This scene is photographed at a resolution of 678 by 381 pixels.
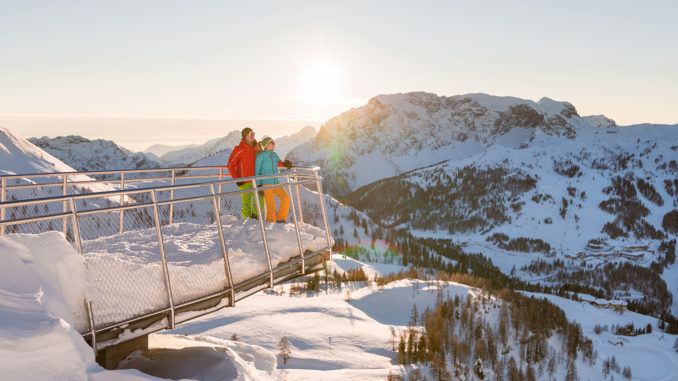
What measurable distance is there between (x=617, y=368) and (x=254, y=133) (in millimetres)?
102404

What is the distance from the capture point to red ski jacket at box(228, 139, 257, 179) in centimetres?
1163

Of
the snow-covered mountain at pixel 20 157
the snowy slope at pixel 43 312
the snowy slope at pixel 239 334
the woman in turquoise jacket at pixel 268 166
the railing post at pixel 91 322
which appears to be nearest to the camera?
the snowy slope at pixel 43 312

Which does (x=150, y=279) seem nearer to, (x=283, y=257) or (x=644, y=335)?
(x=283, y=257)

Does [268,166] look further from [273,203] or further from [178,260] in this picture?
[178,260]

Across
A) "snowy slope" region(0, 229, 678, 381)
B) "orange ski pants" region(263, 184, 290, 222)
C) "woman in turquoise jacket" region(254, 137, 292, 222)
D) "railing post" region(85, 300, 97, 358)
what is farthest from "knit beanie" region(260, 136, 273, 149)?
"railing post" region(85, 300, 97, 358)

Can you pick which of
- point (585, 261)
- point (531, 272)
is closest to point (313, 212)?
point (531, 272)

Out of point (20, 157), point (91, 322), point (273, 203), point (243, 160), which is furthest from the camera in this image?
point (20, 157)

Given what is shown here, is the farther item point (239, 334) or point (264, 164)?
point (239, 334)

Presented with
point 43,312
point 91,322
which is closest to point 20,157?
point 91,322

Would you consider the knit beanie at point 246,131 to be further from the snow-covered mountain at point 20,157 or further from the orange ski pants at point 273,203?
the snow-covered mountain at point 20,157

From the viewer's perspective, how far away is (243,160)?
11672 millimetres

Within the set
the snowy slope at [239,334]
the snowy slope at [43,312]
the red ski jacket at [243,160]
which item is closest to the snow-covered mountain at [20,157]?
the snowy slope at [239,334]

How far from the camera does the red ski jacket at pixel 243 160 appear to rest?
11633 mm

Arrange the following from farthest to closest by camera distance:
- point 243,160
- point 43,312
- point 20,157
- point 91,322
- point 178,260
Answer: point 20,157 → point 243,160 → point 178,260 → point 91,322 → point 43,312
